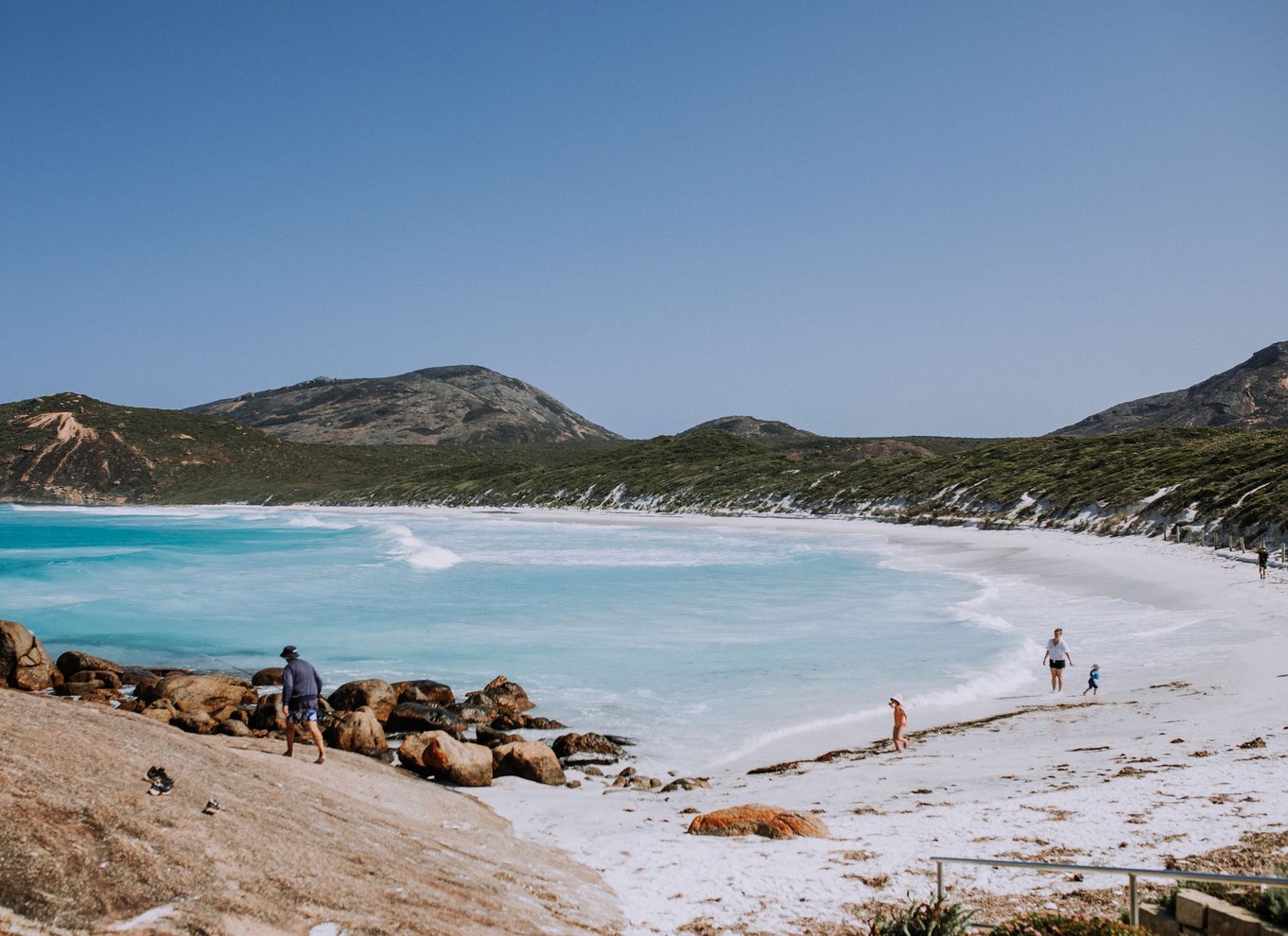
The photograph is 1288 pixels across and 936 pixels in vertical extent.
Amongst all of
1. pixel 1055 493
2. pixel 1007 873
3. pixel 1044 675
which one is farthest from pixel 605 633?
pixel 1055 493

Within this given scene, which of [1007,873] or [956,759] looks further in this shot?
[956,759]

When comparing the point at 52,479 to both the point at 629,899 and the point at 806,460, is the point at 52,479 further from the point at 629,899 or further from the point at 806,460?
the point at 629,899

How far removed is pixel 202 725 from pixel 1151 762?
11955 millimetres

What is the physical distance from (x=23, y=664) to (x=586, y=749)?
Result: 1039cm

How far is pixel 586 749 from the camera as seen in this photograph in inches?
491

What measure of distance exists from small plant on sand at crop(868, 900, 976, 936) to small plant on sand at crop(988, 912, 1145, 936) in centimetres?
22

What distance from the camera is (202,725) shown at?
11.4 meters

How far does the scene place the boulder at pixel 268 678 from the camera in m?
17.0

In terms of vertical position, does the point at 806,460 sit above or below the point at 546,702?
above

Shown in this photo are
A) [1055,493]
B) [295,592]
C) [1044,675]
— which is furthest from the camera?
[1055,493]

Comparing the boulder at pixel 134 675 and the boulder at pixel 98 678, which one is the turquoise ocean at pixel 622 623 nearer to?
the boulder at pixel 134 675

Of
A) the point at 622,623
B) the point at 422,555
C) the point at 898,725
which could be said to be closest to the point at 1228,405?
the point at 422,555

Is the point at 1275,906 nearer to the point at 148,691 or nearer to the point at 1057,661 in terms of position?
the point at 1057,661

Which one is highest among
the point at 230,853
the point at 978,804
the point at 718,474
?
the point at 718,474
